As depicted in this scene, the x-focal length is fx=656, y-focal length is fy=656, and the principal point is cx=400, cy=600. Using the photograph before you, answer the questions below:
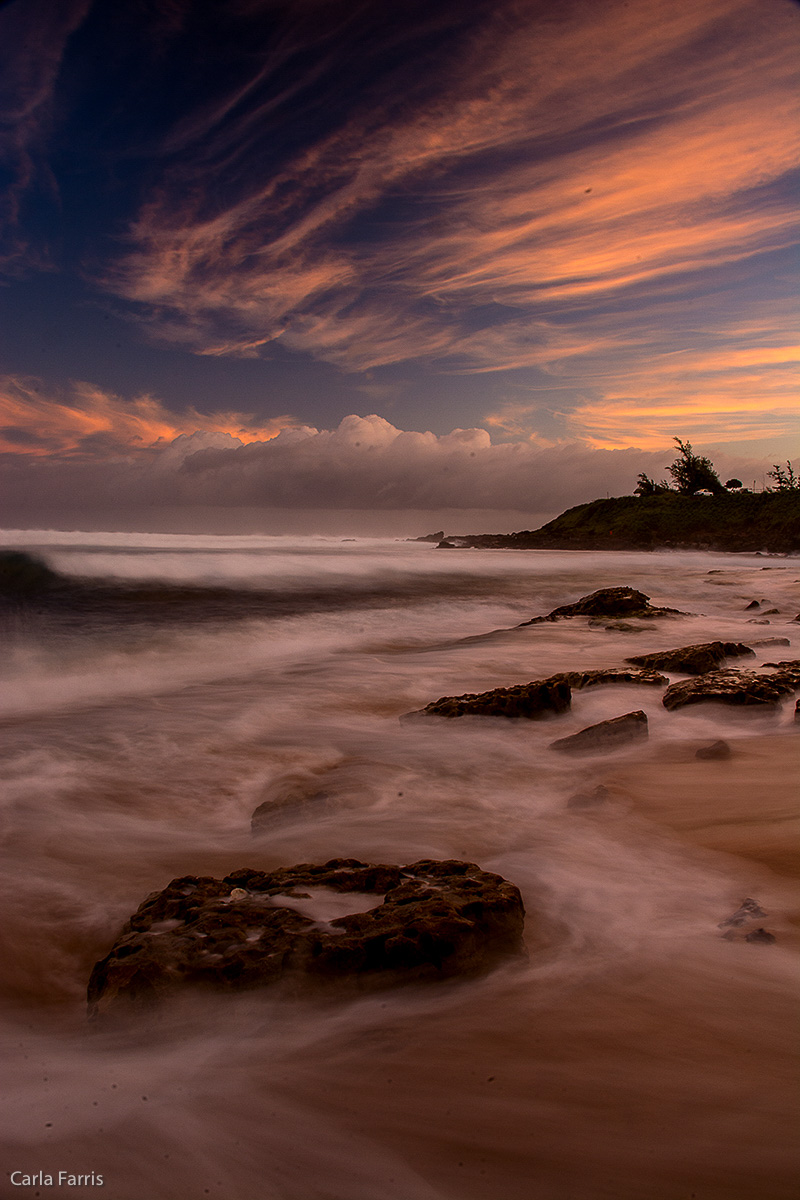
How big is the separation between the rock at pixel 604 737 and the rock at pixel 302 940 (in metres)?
2.10

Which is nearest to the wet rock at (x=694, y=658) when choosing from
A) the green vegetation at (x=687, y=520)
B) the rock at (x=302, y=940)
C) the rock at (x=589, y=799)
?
the rock at (x=589, y=799)

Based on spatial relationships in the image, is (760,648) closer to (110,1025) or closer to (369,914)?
(369,914)

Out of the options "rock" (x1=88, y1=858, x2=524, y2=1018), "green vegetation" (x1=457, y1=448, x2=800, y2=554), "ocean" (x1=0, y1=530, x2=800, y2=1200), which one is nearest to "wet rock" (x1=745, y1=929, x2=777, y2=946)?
"ocean" (x1=0, y1=530, x2=800, y2=1200)

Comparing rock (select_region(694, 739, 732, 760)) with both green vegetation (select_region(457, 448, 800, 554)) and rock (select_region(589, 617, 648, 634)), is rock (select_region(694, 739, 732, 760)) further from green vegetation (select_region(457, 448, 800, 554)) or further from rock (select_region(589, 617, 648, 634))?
green vegetation (select_region(457, 448, 800, 554))

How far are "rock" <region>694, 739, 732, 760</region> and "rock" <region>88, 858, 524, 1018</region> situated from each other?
7.39 feet

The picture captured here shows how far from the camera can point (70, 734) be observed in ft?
17.5

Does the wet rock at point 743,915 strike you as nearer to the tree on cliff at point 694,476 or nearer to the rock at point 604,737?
the rock at point 604,737

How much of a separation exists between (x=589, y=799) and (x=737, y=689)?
85.0 inches

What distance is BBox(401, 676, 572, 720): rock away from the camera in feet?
16.3

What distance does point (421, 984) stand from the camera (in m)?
1.94

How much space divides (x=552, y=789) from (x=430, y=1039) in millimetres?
2172

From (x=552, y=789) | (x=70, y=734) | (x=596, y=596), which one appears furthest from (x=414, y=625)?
(x=552, y=789)

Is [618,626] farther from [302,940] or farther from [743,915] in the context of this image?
[302,940]

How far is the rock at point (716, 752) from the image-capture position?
3984 millimetres
